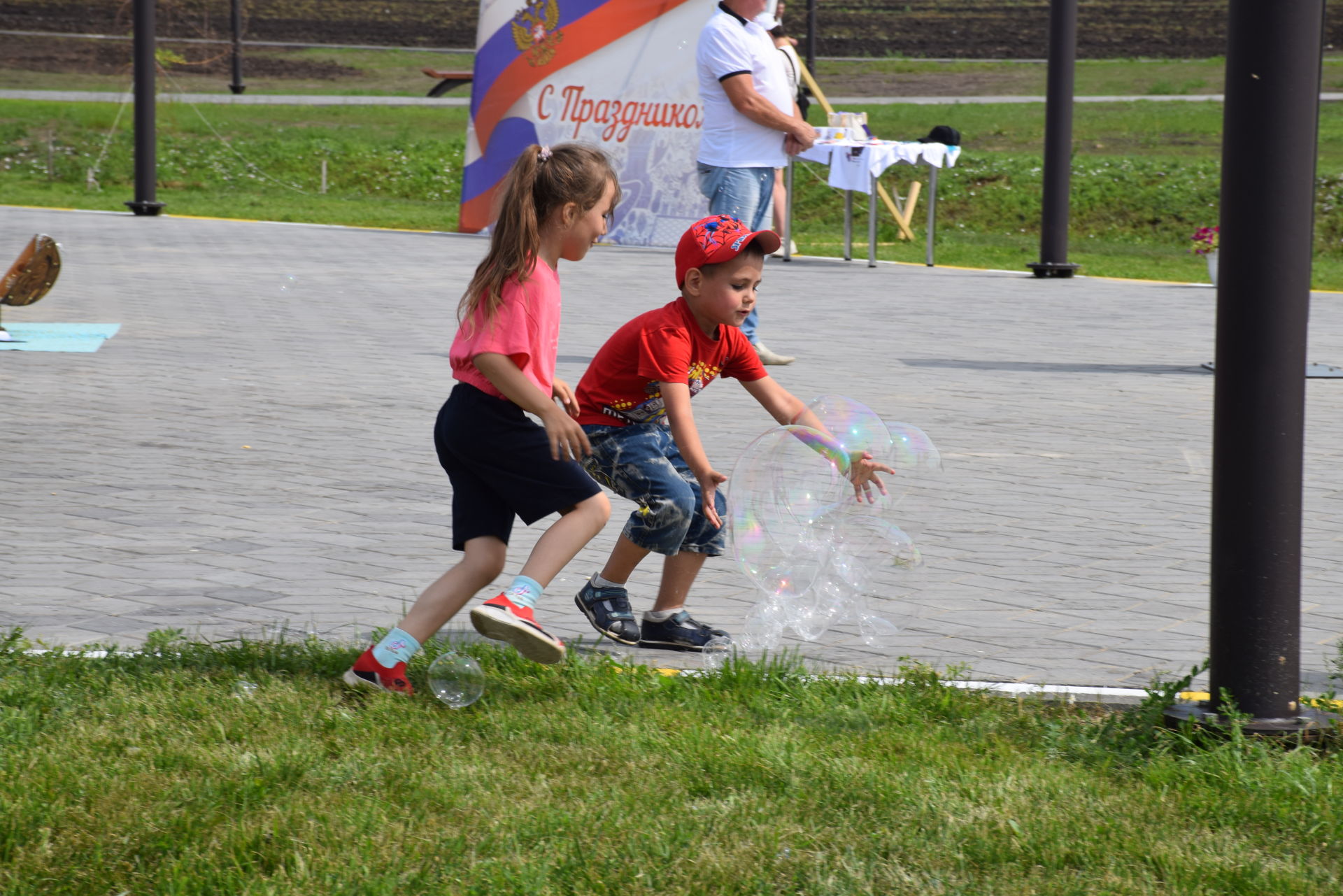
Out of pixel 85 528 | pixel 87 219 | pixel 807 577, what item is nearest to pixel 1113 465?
pixel 807 577

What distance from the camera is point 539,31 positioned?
1756cm

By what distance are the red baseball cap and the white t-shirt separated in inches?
188

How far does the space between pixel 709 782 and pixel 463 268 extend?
41.1ft

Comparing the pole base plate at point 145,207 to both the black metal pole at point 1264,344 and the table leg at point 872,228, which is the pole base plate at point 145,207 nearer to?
the table leg at point 872,228

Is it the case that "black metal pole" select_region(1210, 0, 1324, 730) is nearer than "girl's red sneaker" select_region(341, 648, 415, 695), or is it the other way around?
"black metal pole" select_region(1210, 0, 1324, 730)

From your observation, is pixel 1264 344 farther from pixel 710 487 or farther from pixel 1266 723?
pixel 710 487

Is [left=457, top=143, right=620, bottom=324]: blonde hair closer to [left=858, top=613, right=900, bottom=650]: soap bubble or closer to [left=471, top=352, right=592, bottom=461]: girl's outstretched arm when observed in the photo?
[left=471, top=352, right=592, bottom=461]: girl's outstretched arm

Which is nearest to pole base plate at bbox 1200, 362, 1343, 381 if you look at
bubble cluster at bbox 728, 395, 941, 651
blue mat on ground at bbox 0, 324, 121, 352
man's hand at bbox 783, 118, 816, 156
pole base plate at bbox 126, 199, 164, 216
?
man's hand at bbox 783, 118, 816, 156

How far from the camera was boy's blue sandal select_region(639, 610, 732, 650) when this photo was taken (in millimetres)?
4480

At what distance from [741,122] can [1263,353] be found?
18.6 ft

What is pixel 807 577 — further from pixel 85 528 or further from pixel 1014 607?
pixel 85 528

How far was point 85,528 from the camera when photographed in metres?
5.77

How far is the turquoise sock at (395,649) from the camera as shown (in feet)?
12.8

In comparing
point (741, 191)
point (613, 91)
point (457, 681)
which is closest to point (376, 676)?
point (457, 681)
